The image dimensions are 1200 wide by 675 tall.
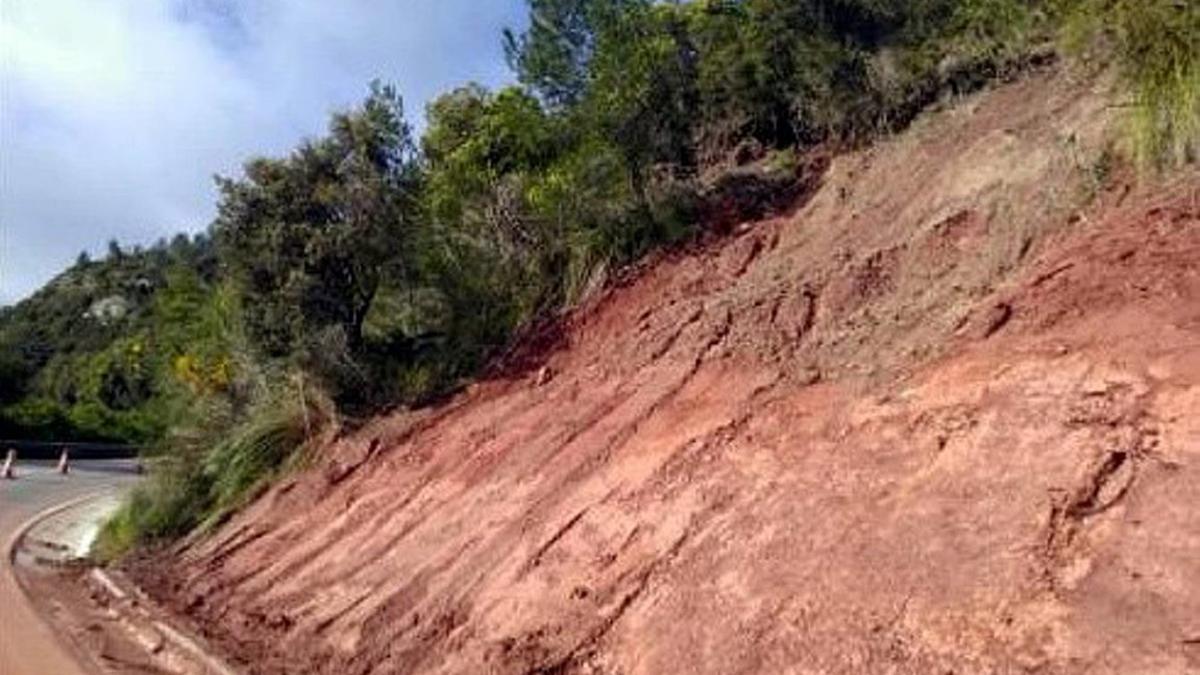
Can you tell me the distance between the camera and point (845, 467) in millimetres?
8539

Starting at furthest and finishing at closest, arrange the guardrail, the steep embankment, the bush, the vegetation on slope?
the guardrail < the bush < the vegetation on slope < the steep embankment

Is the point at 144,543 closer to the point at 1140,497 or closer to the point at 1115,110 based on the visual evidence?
the point at 1115,110

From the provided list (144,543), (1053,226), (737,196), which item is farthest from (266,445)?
(1053,226)

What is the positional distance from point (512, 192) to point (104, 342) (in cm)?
6739

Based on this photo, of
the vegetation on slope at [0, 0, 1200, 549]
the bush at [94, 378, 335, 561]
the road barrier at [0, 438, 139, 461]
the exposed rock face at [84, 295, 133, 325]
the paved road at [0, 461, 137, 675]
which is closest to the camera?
the paved road at [0, 461, 137, 675]

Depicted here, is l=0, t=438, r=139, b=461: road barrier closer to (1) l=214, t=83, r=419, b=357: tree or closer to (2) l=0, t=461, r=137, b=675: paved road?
(2) l=0, t=461, r=137, b=675: paved road

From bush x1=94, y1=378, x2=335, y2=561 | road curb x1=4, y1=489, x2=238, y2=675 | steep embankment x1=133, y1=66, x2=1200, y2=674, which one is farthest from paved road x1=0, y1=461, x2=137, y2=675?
bush x1=94, y1=378, x2=335, y2=561

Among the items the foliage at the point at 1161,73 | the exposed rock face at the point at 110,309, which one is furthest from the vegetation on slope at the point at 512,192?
the exposed rock face at the point at 110,309

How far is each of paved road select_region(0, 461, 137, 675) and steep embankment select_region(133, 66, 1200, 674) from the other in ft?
5.07

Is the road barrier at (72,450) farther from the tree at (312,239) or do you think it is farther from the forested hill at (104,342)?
the tree at (312,239)

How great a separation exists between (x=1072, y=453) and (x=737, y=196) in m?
10.0

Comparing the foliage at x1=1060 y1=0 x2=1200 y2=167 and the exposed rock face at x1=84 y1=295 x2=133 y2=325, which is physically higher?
the foliage at x1=1060 y1=0 x2=1200 y2=167

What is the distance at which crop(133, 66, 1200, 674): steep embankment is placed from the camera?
22.3ft

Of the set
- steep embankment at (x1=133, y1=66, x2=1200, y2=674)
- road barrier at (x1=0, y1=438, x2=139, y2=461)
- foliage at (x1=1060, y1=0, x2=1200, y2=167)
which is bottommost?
road barrier at (x1=0, y1=438, x2=139, y2=461)
